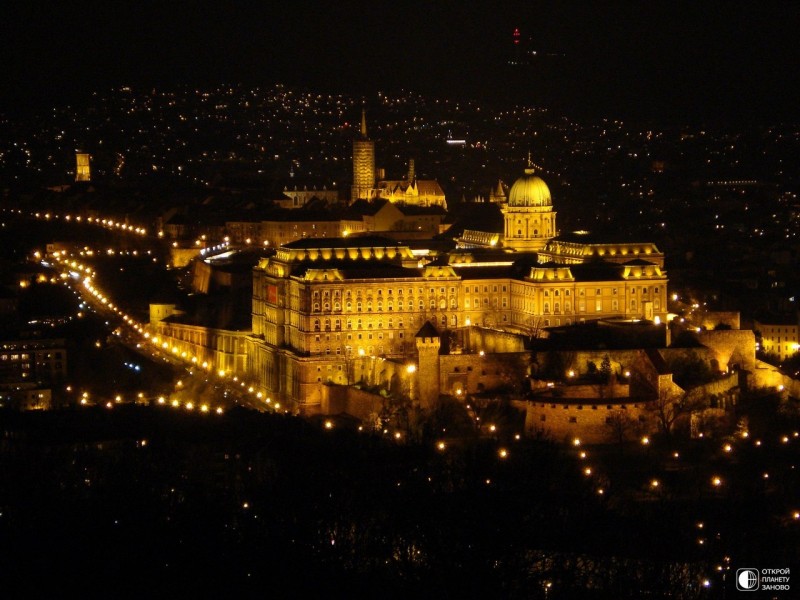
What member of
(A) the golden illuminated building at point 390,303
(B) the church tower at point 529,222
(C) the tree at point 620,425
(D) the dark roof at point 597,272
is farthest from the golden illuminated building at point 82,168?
(C) the tree at point 620,425

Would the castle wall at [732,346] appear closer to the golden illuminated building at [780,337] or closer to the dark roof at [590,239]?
the golden illuminated building at [780,337]

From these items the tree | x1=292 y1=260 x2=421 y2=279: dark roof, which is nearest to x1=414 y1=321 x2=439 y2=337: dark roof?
x1=292 y1=260 x2=421 y2=279: dark roof

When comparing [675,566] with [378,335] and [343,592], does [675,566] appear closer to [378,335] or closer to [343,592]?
[343,592]

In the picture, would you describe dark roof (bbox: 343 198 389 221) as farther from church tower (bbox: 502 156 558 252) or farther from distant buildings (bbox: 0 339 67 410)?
distant buildings (bbox: 0 339 67 410)

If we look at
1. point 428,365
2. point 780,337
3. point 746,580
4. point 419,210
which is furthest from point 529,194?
point 746,580

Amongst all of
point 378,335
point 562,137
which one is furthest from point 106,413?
point 562,137

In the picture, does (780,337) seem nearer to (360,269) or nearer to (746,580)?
(360,269)
